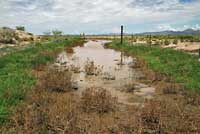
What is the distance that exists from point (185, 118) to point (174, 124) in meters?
0.67

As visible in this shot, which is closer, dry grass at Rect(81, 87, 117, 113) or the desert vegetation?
the desert vegetation

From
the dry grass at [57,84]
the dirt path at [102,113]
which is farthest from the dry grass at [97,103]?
the dry grass at [57,84]

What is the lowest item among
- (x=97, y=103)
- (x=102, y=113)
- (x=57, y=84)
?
(x=102, y=113)

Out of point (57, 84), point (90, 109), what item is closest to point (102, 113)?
point (90, 109)

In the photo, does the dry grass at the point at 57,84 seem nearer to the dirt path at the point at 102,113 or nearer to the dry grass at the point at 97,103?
the dirt path at the point at 102,113

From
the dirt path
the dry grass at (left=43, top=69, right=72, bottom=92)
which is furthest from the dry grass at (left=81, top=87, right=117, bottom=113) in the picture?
the dry grass at (left=43, top=69, right=72, bottom=92)

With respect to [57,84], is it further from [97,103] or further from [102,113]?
[102,113]

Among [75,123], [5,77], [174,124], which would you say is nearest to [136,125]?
[174,124]

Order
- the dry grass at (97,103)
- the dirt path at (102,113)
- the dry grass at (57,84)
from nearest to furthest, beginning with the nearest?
the dirt path at (102,113) < the dry grass at (97,103) < the dry grass at (57,84)

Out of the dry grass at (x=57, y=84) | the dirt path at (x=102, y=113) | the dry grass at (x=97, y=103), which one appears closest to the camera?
the dirt path at (x=102, y=113)

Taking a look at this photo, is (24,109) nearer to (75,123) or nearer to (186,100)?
(75,123)

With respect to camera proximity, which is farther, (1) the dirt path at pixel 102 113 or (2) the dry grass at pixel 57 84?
(2) the dry grass at pixel 57 84

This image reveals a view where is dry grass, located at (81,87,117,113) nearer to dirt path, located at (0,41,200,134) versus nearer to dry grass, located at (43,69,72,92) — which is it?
dirt path, located at (0,41,200,134)

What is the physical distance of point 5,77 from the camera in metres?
12.3
